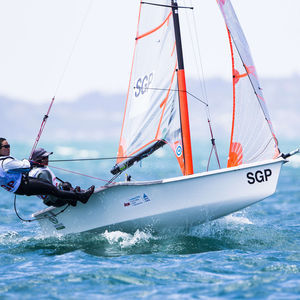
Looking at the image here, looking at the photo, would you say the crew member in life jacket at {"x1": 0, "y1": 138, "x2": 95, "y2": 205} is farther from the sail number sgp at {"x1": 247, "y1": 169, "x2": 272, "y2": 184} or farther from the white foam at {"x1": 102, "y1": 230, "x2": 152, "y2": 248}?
the sail number sgp at {"x1": 247, "y1": 169, "x2": 272, "y2": 184}

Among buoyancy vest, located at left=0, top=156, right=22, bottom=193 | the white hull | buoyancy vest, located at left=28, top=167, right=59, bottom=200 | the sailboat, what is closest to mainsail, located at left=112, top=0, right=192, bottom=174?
the sailboat

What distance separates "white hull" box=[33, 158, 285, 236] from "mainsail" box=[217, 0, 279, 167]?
0.46 metres

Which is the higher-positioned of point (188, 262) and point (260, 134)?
point (260, 134)

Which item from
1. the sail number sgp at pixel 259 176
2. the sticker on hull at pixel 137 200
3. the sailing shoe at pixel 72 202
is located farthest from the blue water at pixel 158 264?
the sail number sgp at pixel 259 176

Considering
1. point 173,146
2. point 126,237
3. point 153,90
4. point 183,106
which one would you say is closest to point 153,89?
point 153,90

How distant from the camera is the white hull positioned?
6.70 meters

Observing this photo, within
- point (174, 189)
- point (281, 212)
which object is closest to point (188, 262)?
point (174, 189)

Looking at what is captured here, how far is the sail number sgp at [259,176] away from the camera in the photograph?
6699 millimetres

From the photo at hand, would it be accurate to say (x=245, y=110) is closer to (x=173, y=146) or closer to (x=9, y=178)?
(x=173, y=146)

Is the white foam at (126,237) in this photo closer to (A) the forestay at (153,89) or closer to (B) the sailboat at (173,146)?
(B) the sailboat at (173,146)

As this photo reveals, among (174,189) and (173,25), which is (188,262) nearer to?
(174,189)

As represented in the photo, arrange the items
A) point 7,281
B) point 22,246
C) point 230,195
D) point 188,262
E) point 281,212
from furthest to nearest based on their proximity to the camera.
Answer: point 281,212
point 22,246
point 230,195
point 188,262
point 7,281

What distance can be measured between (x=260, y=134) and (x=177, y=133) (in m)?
1.27

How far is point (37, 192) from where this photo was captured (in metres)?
6.82
